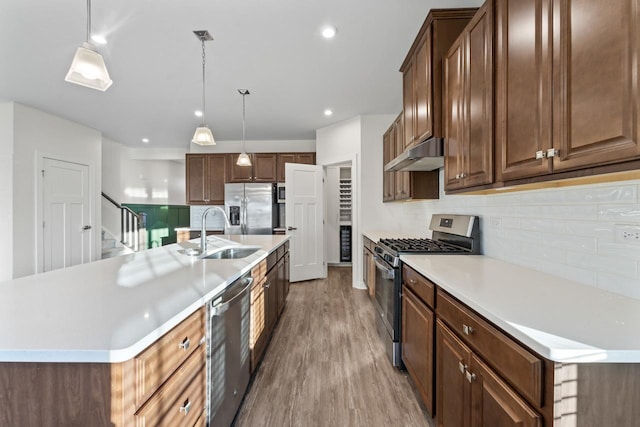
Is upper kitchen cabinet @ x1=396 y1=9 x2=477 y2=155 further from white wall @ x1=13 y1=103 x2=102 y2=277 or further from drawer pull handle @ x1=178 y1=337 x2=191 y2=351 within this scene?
white wall @ x1=13 y1=103 x2=102 y2=277

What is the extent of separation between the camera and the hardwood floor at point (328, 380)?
5.63 feet

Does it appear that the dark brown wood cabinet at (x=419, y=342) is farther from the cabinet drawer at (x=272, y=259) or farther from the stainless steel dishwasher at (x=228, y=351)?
the cabinet drawer at (x=272, y=259)

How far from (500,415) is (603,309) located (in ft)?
1.65

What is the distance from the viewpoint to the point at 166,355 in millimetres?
920

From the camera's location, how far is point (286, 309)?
3.54 meters

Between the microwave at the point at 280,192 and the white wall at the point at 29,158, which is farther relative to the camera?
the microwave at the point at 280,192

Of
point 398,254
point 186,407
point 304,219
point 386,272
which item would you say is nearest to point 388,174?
point 304,219

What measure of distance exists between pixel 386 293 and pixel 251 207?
351cm

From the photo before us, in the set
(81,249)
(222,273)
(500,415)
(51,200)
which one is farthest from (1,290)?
(81,249)

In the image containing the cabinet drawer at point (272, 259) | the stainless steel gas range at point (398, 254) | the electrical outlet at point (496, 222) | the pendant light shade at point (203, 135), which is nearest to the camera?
the electrical outlet at point (496, 222)

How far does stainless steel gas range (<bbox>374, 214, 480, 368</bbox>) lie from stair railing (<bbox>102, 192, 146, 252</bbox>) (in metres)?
5.93

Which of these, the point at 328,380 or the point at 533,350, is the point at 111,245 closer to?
the point at 328,380

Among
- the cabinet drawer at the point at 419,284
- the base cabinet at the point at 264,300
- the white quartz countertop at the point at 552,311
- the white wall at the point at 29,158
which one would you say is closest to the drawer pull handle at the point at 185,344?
the base cabinet at the point at 264,300

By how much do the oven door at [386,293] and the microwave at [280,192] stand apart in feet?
10.1
